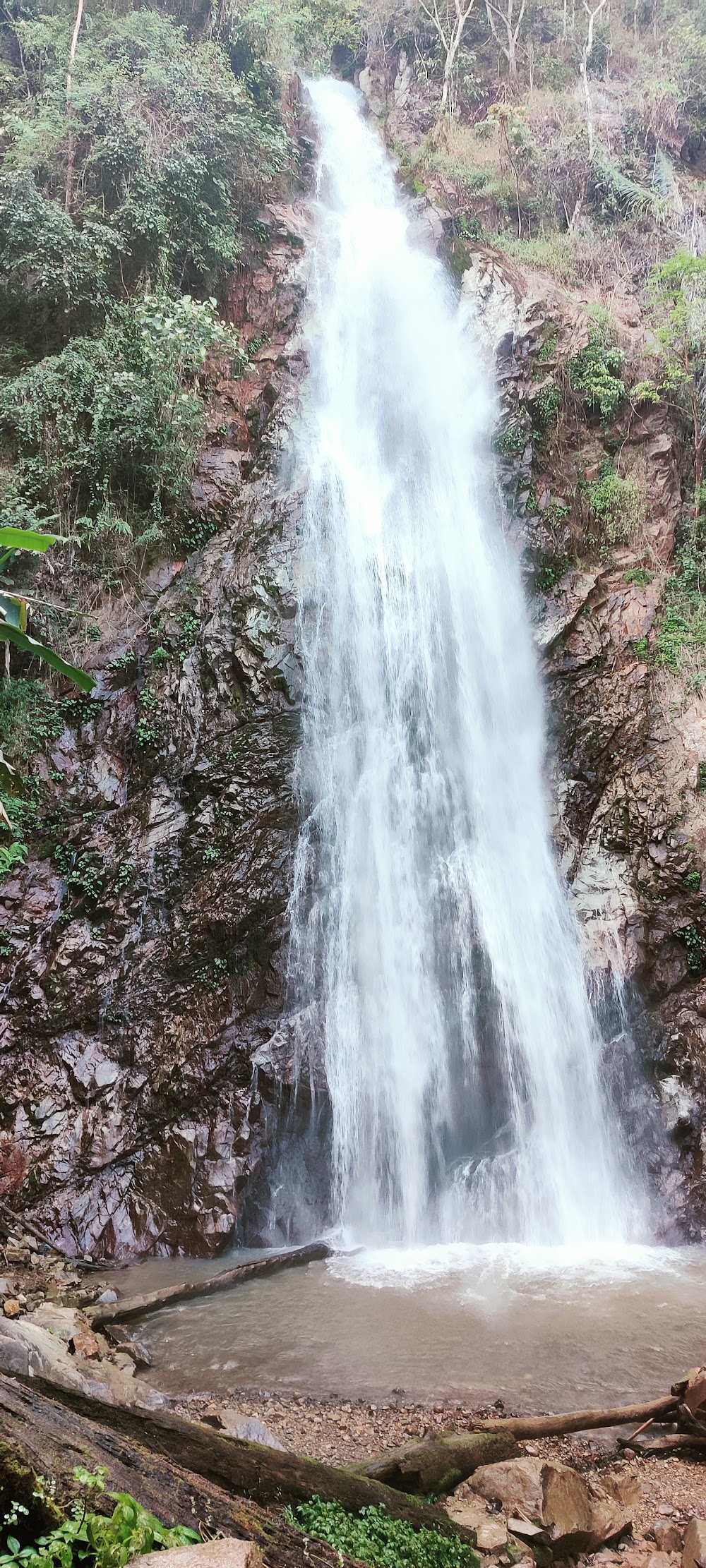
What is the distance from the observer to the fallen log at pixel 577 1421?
161 inches

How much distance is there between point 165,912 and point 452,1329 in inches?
227

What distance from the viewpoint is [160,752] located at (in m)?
10.8

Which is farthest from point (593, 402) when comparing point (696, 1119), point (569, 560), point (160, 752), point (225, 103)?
point (696, 1119)

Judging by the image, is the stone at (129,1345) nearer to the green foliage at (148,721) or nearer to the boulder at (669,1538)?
the boulder at (669,1538)

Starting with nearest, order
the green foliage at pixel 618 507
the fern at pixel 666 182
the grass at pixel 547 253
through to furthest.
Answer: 1. the green foliage at pixel 618 507
2. the grass at pixel 547 253
3. the fern at pixel 666 182

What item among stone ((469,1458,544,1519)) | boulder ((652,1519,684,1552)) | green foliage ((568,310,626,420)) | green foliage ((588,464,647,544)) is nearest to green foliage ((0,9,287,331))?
green foliage ((568,310,626,420))

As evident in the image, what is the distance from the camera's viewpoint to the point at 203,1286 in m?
6.91

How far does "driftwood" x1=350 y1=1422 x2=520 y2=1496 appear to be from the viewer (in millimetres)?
3547

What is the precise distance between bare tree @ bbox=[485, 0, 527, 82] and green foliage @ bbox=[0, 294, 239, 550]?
1532 cm

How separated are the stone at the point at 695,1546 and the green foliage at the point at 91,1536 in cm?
213

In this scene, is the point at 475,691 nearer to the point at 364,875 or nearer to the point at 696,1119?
the point at 364,875

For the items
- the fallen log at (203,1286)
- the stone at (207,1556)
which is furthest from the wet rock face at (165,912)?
the stone at (207,1556)

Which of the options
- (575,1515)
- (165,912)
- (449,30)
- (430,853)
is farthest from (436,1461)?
(449,30)

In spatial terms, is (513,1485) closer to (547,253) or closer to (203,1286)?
(203,1286)
